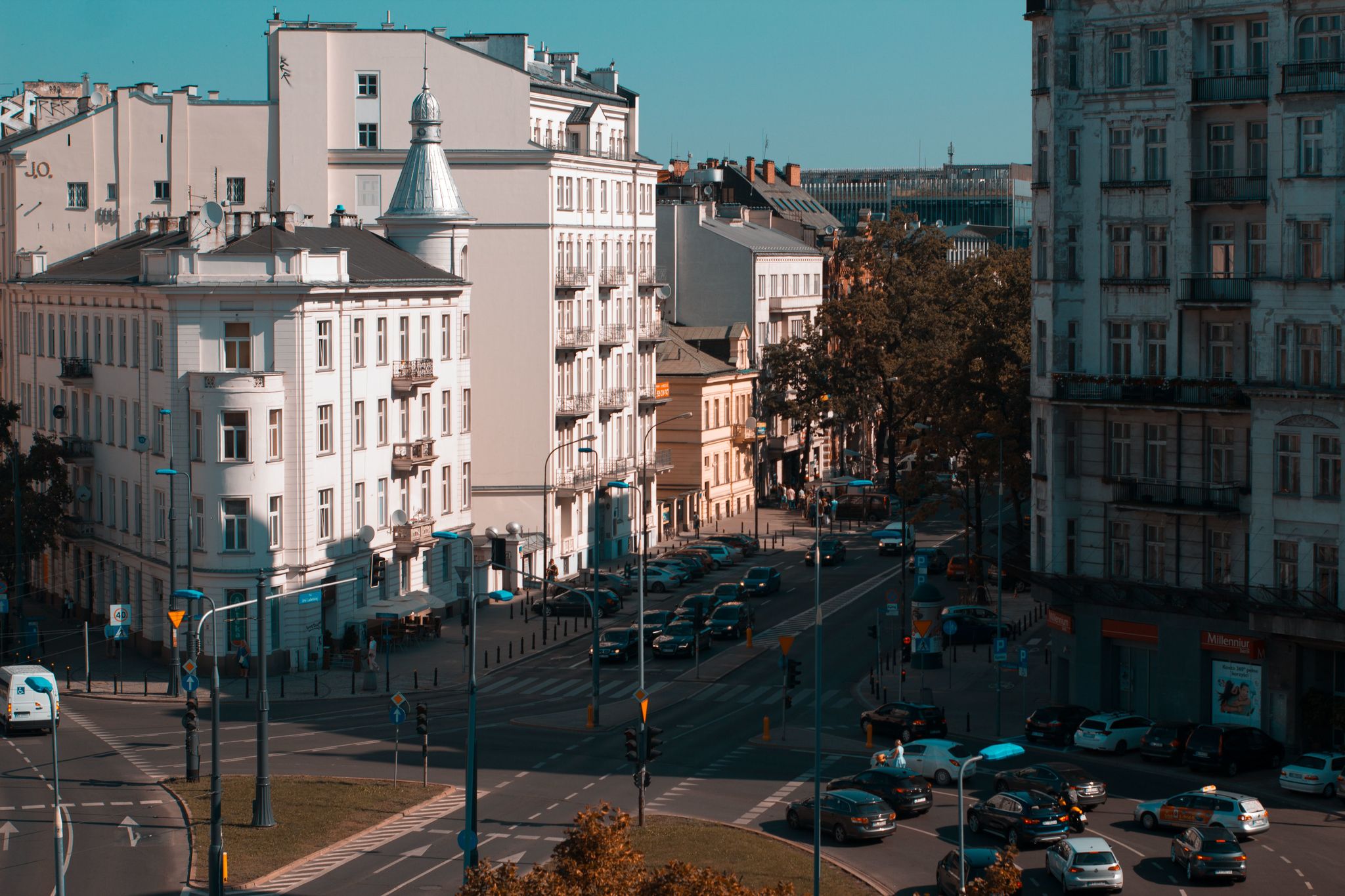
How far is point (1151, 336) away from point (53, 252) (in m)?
62.5

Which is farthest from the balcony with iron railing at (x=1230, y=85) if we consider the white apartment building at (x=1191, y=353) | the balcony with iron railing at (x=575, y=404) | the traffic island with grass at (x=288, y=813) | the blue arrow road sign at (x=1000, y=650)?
the balcony with iron railing at (x=575, y=404)

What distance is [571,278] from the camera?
101188mm

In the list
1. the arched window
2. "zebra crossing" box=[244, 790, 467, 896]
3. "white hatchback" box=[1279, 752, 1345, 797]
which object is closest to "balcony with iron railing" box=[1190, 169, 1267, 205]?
the arched window

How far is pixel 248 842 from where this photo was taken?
5141cm

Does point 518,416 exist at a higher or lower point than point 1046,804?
higher

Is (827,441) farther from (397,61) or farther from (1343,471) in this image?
(1343,471)

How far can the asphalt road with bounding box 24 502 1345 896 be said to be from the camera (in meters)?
49.5

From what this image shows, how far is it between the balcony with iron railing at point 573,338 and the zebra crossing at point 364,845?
45.1 meters

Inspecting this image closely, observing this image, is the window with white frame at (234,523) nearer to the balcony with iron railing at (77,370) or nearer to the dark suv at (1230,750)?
the balcony with iron railing at (77,370)

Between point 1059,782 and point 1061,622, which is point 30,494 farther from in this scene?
point 1059,782

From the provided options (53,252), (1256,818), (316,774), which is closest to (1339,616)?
(1256,818)

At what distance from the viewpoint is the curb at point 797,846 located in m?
47.5

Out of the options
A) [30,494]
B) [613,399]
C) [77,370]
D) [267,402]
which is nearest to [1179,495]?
[267,402]

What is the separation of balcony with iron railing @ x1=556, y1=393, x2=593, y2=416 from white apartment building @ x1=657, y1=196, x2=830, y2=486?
27.3 m
